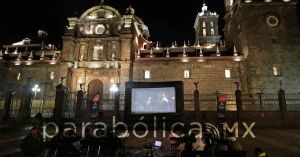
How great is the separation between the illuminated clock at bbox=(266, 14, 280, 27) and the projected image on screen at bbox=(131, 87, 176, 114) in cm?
2231

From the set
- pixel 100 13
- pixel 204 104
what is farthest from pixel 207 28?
pixel 204 104

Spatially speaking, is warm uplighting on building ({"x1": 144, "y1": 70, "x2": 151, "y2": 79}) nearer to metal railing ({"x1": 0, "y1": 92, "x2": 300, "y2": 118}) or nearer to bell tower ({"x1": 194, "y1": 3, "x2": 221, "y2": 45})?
metal railing ({"x1": 0, "y1": 92, "x2": 300, "y2": 118})

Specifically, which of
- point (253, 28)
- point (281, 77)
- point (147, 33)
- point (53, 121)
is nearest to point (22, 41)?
point (147, 33)

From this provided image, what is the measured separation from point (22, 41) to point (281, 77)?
172 feet

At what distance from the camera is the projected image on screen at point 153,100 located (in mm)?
14286

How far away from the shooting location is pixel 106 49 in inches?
1324

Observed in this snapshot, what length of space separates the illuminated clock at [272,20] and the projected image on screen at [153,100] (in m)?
22.3

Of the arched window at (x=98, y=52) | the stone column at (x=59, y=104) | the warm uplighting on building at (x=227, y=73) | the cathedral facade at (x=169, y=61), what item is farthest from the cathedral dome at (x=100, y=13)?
the stone column at (x=59, y=104)

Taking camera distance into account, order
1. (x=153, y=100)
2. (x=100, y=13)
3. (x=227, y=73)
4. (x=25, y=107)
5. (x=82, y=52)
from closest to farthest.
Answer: (x=153, y=100)
(x=25, y=107)
(x=227, y=73)
(x=82, y=52)
(x=100, y=13)

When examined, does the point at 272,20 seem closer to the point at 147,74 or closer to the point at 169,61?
the point at 169,61

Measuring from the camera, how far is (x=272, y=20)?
30.3 meters

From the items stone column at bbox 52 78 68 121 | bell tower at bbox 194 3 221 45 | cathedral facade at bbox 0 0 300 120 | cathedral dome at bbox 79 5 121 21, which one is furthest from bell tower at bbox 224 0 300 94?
stone column at bbox 52 78 68 121

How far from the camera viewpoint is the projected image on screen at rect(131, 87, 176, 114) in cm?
1429

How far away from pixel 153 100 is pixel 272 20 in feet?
77.6
